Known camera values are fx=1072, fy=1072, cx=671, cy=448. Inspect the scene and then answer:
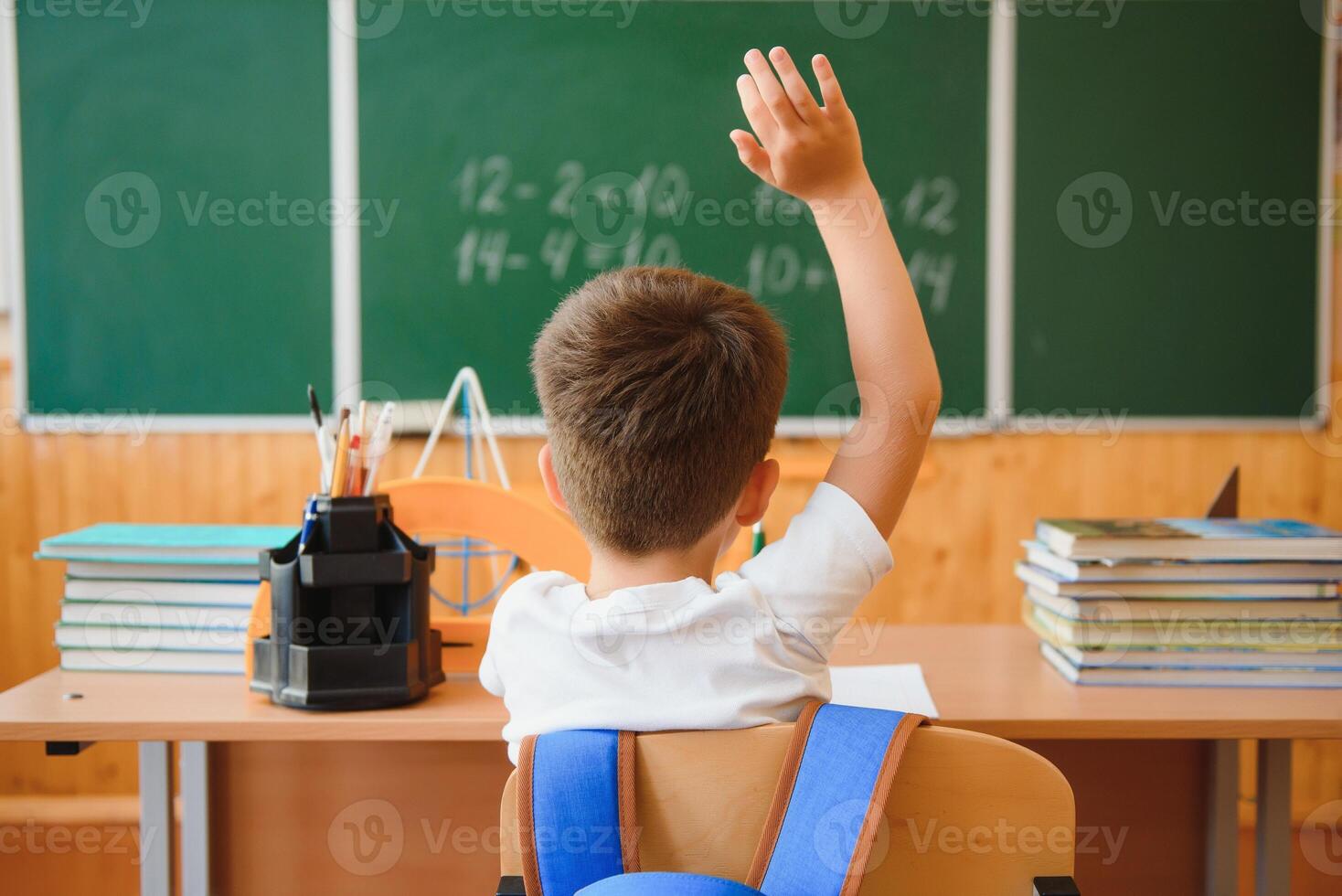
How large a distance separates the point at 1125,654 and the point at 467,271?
1.94 m

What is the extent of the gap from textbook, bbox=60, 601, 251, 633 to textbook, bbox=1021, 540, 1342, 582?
1044 millimetres

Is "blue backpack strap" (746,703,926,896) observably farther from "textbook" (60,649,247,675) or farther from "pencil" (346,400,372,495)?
"textbook" (60,649,247,675)

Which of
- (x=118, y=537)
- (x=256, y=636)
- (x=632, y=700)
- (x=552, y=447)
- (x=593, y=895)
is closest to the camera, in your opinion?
(x=593, y=895)

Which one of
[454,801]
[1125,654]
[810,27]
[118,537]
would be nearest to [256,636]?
[118,537]

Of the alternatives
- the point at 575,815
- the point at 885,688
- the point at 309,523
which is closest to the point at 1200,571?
the point at 885,688

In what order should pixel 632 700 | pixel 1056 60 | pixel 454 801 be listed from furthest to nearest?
pixel 1056 60 → pixel 454 801 → pixel 632 700

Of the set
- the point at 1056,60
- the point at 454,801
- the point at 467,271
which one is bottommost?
the point at 454,801

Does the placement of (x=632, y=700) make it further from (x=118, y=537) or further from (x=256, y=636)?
(x=118, y=537)

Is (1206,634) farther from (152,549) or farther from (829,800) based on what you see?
(152,549)

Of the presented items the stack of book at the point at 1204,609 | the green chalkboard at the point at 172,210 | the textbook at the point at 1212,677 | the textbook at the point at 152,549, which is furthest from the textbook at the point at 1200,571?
the green chalkboard at the point at 172,210

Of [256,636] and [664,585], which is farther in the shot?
[256,636]

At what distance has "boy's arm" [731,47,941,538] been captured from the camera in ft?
2.85

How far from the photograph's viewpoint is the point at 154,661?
53.2 inches

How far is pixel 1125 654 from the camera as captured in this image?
4.26ft
